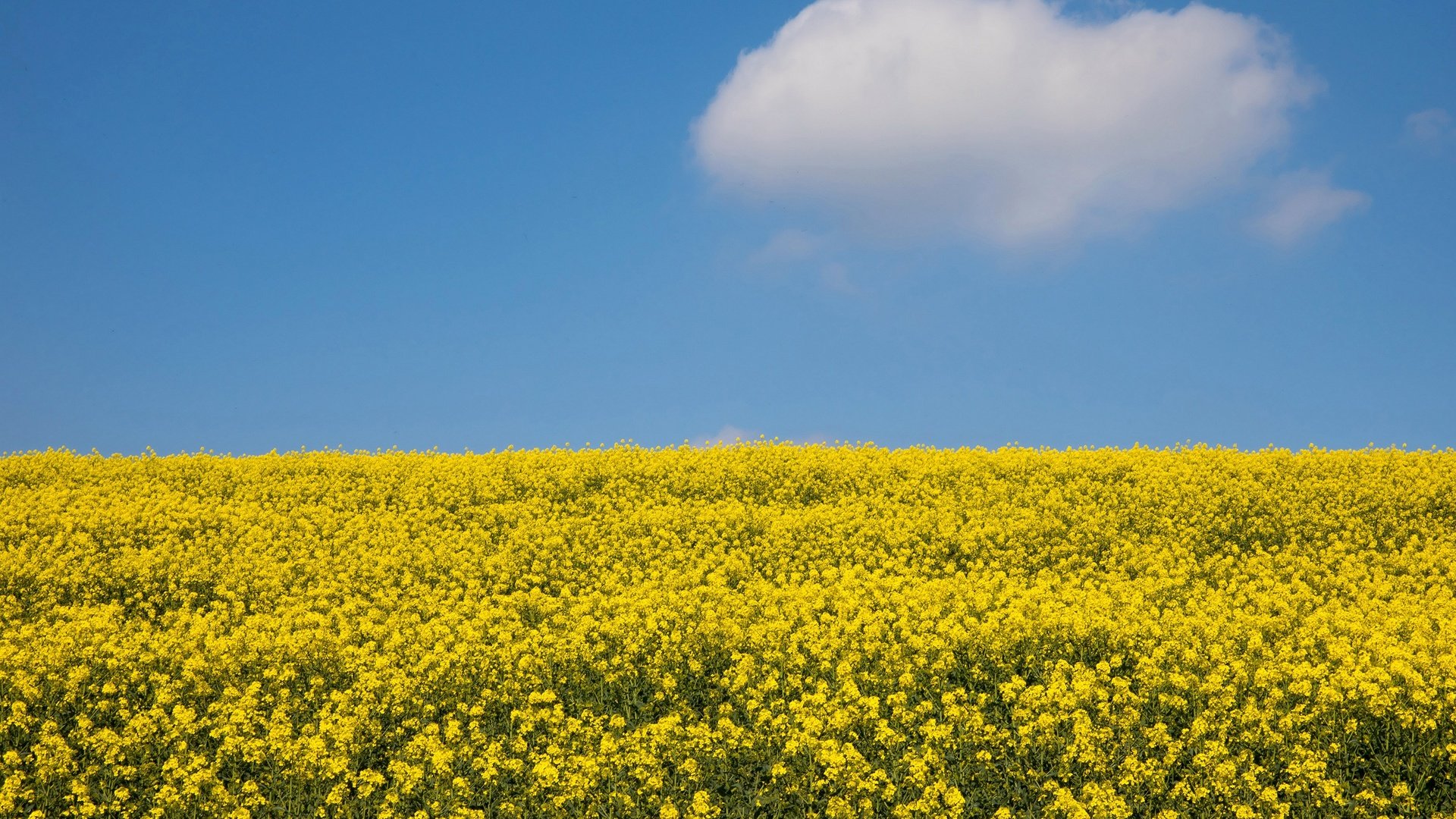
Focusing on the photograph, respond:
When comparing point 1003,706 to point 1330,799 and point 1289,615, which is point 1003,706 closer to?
point 1330,799

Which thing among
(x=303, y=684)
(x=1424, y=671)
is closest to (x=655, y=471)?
(x=303, y=684)

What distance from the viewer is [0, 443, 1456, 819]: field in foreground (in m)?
10.5

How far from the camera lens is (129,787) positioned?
11.6 metres

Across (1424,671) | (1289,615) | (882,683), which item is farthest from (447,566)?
(1424,671)

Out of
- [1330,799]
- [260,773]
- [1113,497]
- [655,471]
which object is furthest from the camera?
[655,471]

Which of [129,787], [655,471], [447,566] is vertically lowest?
[129,787]

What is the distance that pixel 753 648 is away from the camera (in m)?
13.3

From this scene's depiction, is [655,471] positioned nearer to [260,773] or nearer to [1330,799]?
[260,773]

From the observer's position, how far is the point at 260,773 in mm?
11523

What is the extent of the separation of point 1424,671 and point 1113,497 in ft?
33.3

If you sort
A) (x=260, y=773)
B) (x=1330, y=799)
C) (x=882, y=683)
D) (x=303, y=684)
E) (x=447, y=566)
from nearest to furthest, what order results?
(x=1330, y=799) < (x=260, y=773) < (x=882, y=683) < (x=303, y=684) < (x=447, y=566)

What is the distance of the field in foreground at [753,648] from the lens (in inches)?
415

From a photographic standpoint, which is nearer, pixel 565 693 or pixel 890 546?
pixel 565 693

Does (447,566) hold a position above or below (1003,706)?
above
